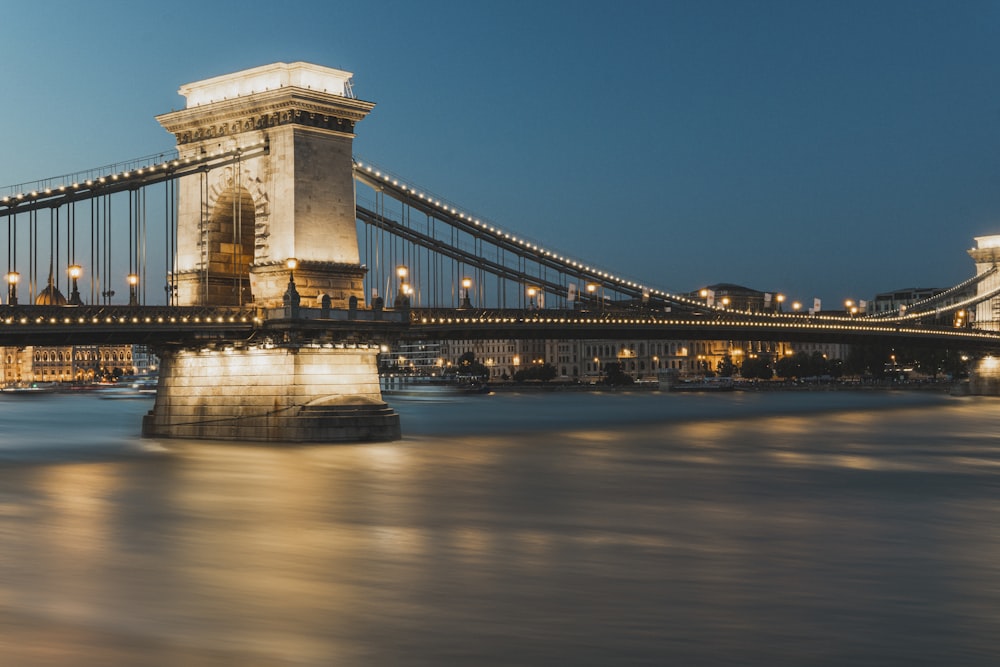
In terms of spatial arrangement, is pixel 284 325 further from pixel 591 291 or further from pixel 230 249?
pixel 591 291

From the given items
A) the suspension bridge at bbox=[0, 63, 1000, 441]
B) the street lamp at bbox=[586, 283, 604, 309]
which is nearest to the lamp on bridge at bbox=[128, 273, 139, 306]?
the suspension bridge at bbox=[0, 63, 1000, 441]

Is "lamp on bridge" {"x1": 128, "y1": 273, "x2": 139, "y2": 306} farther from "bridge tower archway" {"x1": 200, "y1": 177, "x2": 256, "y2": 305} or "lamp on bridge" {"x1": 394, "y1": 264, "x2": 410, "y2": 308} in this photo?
"lamp on bridge" {"x1": 394, "y1": 264, "x2": 410, "y2": 308}

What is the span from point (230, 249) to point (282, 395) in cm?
952

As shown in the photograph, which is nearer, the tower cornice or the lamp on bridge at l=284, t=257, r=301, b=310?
the lamp on bridge at l=284, t=257, r=301, b=310

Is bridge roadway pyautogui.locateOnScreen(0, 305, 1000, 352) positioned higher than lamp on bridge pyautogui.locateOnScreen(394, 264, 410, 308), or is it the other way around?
lamp on bridge pyautogui.locateOnScreen(394, 264, 410, 308)

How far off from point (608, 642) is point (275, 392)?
98.1ft

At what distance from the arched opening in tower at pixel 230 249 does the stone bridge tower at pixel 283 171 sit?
0.12m

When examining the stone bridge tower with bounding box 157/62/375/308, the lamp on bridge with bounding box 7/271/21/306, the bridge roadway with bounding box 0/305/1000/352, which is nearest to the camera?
the bridge roadway with bounding box 0/305/1000/352

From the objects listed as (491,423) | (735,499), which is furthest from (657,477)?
(491,423)

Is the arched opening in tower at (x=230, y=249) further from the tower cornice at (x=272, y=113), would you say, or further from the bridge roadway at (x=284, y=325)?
the bridge roadway at (x=284, y=325)

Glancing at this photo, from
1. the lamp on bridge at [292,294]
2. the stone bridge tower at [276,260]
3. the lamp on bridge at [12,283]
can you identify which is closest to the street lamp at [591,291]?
the stone bridge tower at [276,260]

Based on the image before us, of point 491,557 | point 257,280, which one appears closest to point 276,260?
point 257,280

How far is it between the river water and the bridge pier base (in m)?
1.24

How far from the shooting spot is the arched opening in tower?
5041 centimetres
